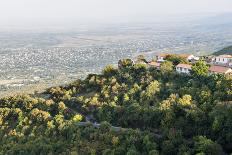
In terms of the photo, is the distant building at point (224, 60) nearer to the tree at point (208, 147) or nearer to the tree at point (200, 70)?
the tree at point (200, 70)

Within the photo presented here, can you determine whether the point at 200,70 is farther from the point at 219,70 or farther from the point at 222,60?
the point at 222,60

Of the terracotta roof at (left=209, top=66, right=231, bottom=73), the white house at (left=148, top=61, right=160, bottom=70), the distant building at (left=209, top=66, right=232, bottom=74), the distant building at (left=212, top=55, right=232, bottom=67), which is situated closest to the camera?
the distant building at (left=209, top=66, right=232, bottom=74)

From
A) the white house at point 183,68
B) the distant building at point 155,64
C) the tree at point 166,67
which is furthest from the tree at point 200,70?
the distant building at point 155,64

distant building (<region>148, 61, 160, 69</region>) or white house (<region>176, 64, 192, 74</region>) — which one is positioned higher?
white house (<region>176, 64, 192, 74</region>)

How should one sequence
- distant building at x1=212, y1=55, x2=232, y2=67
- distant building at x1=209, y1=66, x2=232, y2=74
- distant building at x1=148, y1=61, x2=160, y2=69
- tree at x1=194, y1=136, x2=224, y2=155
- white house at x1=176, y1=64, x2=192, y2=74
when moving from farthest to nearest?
1. distant building at x1=148, y1=61, x2=160, y2=69
2. distant building at x1=212, y1=55, x2=232, y2=67
3. white house at x1=176, y1=64, x2=192, y2=74
4. distant building at x1=209, y1=66, x2=232, y2=74
5. tree at x1=194, y1=136, x2=224, y2=155

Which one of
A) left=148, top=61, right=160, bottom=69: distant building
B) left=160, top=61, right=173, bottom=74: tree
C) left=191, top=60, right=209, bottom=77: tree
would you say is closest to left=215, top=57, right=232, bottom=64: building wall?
left=191, top=60, right=209, bottom=77: tree

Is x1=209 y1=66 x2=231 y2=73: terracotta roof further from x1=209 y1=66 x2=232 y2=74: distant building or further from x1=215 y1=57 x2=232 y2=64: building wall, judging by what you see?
x1=215 y1=57 x2=232 y2=64: building wall

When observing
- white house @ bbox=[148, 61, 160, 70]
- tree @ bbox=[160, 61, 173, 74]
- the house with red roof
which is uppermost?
the house with red roof

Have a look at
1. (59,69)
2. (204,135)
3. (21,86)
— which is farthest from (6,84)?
(204,135)
